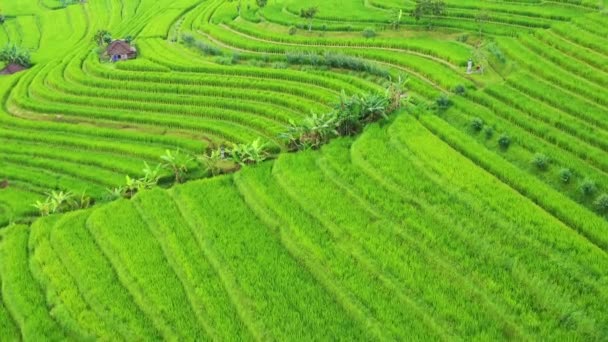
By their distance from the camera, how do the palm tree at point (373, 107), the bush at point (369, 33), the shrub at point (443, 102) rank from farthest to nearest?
the bush at point (369, 33), the shrub at point (443, 102), the palm tree at point (373, 107)

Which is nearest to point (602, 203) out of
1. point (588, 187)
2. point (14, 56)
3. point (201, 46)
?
point (588, 187)

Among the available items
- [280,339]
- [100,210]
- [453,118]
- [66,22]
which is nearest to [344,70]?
[453,118]

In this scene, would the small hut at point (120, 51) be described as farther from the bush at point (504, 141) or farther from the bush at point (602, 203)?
the bush at point (602, 203)

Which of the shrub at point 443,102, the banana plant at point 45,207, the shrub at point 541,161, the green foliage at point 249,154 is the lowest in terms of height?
the banana plant at point 45,207

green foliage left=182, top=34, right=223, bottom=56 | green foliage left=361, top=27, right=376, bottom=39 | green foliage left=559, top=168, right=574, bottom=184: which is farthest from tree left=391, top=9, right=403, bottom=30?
green foliage left=559, top=168, right=574, bottom=184

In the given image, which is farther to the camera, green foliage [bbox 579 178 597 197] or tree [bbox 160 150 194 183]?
tree [bbox 160 150 194 183]

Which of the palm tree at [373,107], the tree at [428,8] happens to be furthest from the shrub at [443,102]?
the tree at [428,8]

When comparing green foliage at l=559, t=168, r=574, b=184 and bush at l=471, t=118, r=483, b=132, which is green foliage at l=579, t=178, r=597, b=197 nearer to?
green foliage at l=559, t=168, r=574, b=184
